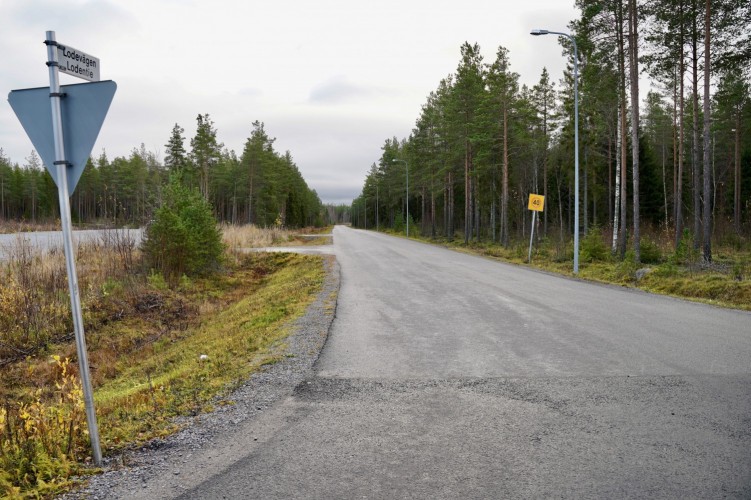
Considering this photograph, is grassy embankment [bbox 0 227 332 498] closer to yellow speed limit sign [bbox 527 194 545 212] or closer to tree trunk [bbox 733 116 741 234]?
yellow speed limit sign [bbox 527 194 545 212]

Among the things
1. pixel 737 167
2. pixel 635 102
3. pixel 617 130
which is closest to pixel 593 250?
pixel 635 102

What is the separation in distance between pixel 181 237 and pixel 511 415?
48.7 feet

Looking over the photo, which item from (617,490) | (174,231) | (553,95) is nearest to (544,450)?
(617,490)

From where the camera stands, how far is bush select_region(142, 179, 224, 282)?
16.1m

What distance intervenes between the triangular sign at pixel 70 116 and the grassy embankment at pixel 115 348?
80.9 inches

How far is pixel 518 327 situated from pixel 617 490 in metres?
5.07

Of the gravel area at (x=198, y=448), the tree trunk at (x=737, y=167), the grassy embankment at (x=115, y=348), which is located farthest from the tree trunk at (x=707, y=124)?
the gravel area at (x=198, y=448)

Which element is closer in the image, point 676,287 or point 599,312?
point 599,312

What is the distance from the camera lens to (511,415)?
171 inches

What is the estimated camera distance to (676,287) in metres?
13.0

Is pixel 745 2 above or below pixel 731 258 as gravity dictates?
above

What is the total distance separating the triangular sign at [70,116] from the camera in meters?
3.38

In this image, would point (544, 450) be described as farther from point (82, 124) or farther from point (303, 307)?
point (303, 307)

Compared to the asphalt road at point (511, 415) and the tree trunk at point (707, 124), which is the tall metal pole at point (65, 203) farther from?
the tree trunk at point (707, 124)
